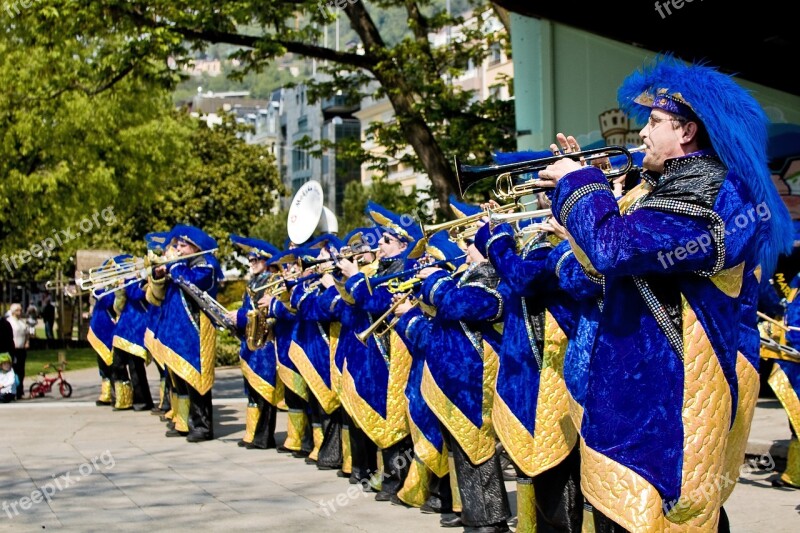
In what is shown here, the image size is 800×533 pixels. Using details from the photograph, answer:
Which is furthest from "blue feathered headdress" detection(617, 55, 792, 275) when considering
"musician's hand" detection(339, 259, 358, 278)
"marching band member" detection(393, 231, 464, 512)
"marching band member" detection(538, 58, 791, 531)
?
"musician's hand" detection(339, 259, 358, 278)

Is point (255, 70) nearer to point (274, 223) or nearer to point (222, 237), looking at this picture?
point (222, 237)

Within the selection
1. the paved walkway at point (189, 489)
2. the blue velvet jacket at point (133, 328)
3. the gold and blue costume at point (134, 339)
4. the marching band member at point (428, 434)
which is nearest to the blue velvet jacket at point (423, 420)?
the marching band member at point (428, 434)

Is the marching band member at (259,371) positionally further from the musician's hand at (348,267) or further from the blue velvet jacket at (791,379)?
the blue velvet jacket at (791,379)

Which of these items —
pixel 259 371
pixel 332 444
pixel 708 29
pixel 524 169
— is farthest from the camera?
pixel 708 29

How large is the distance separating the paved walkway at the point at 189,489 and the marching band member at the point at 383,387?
0.34 m

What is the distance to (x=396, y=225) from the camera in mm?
8266

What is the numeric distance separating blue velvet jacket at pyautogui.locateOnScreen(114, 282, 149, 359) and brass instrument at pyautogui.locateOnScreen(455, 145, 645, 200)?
8976mm

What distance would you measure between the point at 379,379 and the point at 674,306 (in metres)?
4.38

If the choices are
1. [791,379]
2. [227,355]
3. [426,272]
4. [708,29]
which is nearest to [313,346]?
[426,272]

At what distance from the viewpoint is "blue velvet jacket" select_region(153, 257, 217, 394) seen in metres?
10.7

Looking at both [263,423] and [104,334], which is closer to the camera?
[263,423]

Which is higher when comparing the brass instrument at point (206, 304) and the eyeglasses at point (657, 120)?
the eyeglasses at point (657, 120)

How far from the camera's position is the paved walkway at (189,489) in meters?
7.05

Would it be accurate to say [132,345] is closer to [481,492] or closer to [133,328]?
[133,328]
